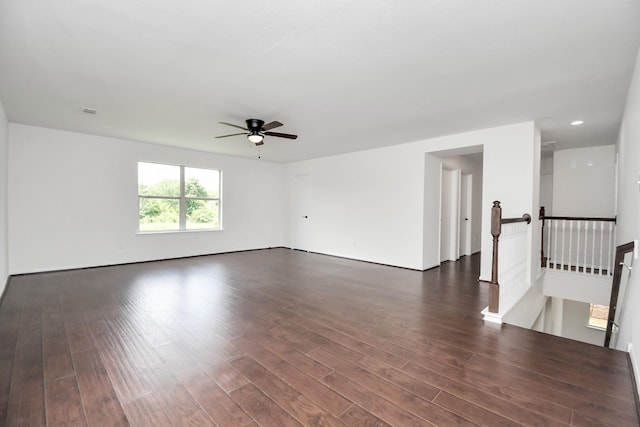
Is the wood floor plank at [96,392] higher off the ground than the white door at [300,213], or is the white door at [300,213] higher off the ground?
the white door at [300,213]

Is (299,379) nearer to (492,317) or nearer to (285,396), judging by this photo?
(285,396)

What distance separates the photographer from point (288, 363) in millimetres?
2240

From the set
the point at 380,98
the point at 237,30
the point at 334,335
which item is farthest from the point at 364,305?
the point at 237,30

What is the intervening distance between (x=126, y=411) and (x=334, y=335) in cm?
165

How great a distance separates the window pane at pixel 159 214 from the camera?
6098 mm

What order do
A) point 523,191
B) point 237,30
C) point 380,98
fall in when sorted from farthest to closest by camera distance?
point 523,191 → point 380,98 → point 237,30

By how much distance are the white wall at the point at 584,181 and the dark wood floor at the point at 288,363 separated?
12.9ft

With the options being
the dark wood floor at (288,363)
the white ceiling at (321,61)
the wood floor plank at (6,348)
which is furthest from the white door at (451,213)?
the wood floor plank at (6,348)

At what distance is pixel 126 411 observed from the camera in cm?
170

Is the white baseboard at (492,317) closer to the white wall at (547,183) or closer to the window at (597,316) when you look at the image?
the white wall at (547,183)

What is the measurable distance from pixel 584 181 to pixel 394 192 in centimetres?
383

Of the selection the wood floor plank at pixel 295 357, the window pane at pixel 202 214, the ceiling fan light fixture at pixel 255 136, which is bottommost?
the wood floor plank at pixel 295 357

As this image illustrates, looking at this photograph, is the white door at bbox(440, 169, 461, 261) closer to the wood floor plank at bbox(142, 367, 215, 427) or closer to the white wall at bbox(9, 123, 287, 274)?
the white wall at bbox(9, 123, 287, 274)

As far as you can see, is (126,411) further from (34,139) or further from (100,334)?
(34,139)
